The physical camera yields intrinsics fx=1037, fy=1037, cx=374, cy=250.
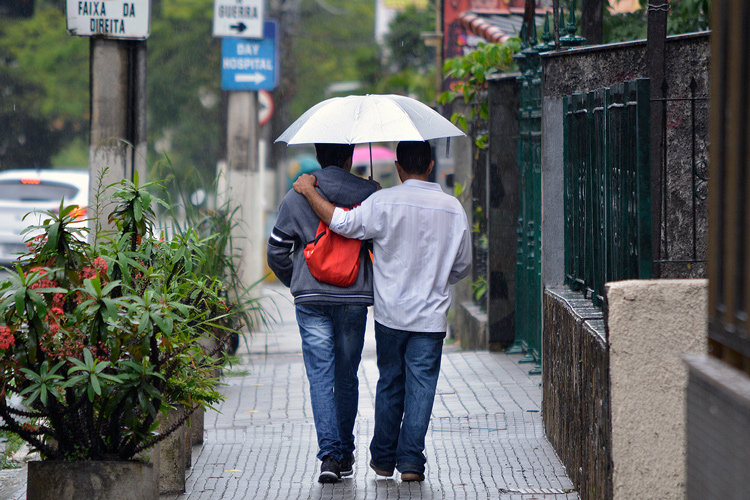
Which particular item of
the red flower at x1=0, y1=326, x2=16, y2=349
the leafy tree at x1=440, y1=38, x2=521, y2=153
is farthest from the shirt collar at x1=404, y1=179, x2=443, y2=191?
the leafy tree at x1=440, y1=38, x2=521, y2=153

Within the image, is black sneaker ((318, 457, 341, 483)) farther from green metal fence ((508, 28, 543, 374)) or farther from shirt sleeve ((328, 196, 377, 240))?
green metal fence ((508, 28, 543, 374))

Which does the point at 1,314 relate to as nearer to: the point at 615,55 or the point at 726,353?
the point at 726,353

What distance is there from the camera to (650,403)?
3861mm

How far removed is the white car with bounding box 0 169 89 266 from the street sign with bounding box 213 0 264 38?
2.82 metres

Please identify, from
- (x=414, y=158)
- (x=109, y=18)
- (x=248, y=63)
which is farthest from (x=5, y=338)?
(x=248, y=63)

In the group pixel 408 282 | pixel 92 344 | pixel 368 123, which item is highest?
pixel 368 123

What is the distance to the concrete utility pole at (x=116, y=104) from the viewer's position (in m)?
6.55

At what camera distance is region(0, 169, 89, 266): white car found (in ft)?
43.2

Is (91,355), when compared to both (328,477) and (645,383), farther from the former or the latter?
(645,383)

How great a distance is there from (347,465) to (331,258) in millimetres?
1037

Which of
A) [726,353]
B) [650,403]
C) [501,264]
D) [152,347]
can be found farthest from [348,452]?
[501,264]

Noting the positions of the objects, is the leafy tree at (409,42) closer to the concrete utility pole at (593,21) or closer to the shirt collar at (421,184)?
the concrete utility pole at (593,21)

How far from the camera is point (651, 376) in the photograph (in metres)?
3.84

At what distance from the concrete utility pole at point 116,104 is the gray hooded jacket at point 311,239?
1915mm
